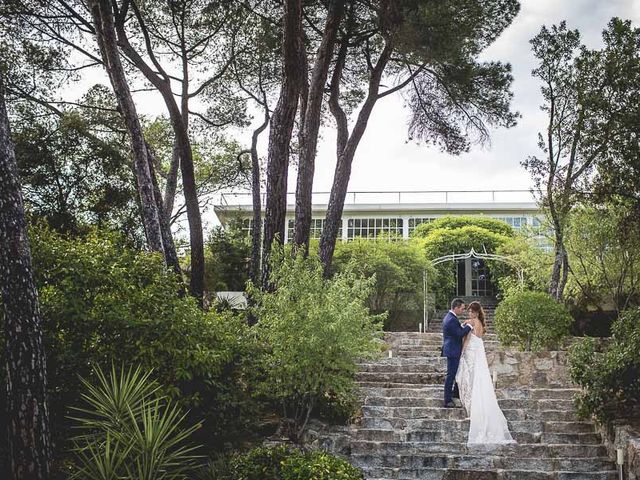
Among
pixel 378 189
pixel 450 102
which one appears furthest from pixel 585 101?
pixel 378 189

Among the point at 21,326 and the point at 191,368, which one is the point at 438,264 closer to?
the point at 191,368

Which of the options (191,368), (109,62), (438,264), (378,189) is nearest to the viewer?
(191,368)

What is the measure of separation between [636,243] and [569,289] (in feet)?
10.8

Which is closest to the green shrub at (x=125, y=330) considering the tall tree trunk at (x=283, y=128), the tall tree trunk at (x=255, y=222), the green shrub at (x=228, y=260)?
the tall tree trunk at (x=283, y=128)

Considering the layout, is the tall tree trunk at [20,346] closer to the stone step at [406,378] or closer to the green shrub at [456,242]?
the stone step at [406,378]

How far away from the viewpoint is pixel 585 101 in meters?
15.6

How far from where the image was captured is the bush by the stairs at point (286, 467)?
6.15m

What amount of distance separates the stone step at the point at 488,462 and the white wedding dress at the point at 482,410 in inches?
11.5

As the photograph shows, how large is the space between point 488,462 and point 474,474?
335mm


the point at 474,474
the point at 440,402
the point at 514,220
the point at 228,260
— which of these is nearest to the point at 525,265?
the point at 514,220

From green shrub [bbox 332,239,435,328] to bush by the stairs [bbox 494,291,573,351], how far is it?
633 cm

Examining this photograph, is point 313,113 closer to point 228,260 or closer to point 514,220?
point 228,260

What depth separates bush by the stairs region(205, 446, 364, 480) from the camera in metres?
6.15

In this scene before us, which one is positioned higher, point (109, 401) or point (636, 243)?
point (636, 243)
